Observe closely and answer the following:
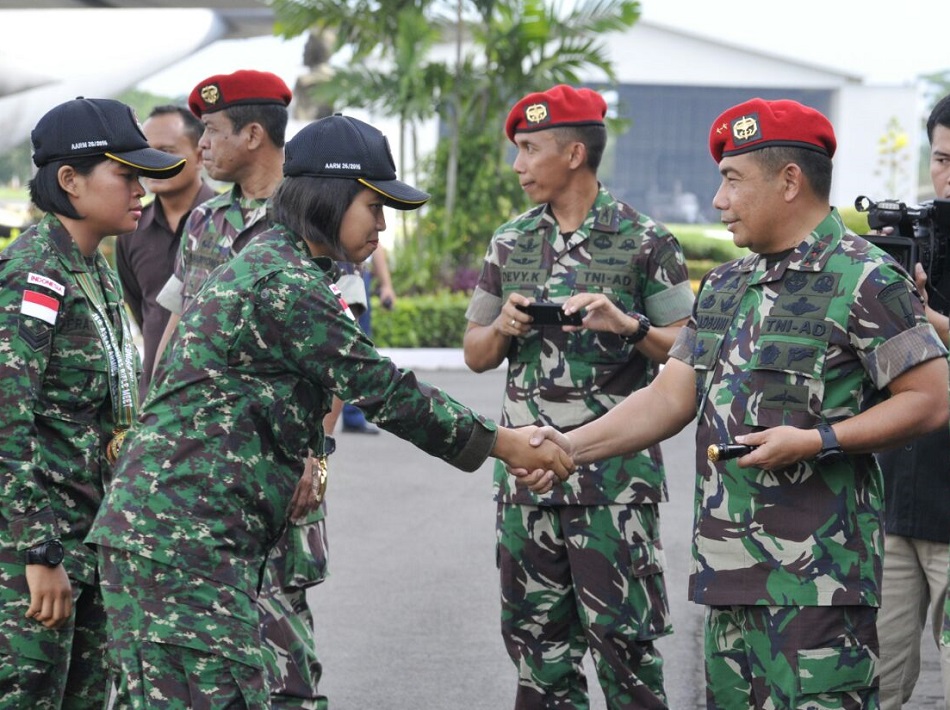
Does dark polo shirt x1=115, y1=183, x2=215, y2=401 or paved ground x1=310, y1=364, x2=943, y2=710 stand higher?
dark polo shirt x1=115, y1=183, x2=215, y2=401

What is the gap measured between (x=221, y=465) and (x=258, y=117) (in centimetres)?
194

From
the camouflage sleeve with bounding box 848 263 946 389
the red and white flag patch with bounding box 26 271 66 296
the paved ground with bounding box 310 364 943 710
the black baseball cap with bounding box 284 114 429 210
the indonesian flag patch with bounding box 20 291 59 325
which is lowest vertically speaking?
the paved ground with bounding box 310 364 943 710

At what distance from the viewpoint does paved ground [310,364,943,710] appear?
5.85 metres

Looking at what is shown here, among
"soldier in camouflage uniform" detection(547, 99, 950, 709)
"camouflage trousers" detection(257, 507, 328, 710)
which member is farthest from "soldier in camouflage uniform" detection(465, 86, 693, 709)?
"soldier in camouflage uniform" detection(547, 99, 950, 709)

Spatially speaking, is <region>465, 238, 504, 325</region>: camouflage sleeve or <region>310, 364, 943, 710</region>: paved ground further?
<region>310, 364, 943, 710</region>: paved ground

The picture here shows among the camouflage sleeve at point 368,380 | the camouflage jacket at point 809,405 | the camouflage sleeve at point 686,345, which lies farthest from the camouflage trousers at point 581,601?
the camouflage sleeve at point 368,380

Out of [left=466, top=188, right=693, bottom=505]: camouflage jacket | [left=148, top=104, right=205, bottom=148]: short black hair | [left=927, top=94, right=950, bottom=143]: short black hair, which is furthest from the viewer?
[left=148, top=104, right=205, bottom=148]: short black hair

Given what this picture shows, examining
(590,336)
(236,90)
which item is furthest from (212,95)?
(590,336)

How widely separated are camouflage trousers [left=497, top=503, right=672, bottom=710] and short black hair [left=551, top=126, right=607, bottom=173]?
1214 millimetres

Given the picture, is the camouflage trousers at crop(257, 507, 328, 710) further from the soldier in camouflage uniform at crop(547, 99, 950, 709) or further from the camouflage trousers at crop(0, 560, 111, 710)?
the soldier in camouflage uniform at crop(547, 99, 950, 709)

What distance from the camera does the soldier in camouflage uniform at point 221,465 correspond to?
3.26 m

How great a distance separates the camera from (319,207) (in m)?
3.50

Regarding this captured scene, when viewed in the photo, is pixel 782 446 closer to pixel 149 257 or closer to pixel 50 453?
pixel 50 453

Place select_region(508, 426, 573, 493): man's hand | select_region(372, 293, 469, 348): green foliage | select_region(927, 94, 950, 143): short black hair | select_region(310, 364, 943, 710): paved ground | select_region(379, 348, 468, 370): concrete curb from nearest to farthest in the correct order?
1. select_region(508, 426, 573, 493): man's hand
2. select_region(927, 94, 950, 143): short black hair
3. select_region(310, 364, 943, 710): paved ground
4. select_region(379, 348, 468, 370): concrete curb
5. select_region(372, 293, 469, 348): green foliage
